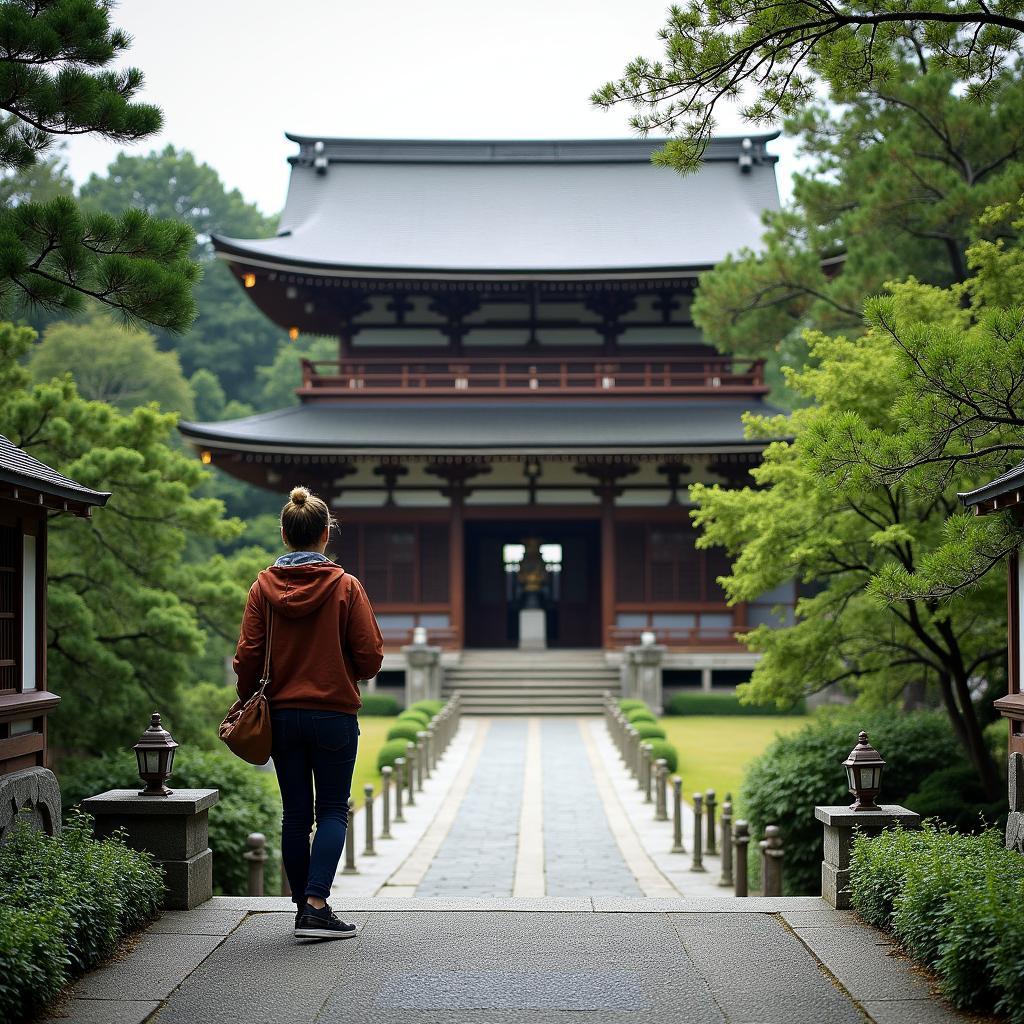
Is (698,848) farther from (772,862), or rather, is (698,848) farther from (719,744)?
(719,744)

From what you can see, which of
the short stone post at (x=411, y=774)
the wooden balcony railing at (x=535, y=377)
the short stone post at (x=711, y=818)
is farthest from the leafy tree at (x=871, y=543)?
the wooden balcony railing at (x=535, y=377)

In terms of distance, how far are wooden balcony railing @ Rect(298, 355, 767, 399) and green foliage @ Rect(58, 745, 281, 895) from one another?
667 inches

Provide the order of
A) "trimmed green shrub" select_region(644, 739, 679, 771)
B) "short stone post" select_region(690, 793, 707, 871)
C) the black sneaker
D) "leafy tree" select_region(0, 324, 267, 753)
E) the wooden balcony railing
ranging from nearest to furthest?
the black sneaker < "short stone post" select_region(690, 793, 707, 871) < "leafy tree" select_region(0, 324, 267, 753) < "trimmed green shrub" select_region(644, 739, 679, 771) < the wooden balcony railing

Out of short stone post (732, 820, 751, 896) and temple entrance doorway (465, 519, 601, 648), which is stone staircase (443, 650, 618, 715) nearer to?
temple entrance doorway (465, 519, 601, 648)

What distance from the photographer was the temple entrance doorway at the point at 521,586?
1191 inches

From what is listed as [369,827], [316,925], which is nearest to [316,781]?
[316,925]

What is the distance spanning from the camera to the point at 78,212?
291 inches

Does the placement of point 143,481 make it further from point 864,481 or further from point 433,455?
point 433,455

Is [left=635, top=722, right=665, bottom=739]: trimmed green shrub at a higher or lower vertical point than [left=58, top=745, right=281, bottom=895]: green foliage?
lower

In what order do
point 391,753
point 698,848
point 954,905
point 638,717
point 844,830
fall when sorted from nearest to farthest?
point 954,905
point 844,830
point 698,848
point 391,753
point 638,717

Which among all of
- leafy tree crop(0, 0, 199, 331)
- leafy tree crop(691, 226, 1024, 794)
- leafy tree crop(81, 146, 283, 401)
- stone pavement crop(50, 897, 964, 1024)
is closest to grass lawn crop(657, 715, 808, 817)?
leafy tree crop(691, 226, 1024, 794)

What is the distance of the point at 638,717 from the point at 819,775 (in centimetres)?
904

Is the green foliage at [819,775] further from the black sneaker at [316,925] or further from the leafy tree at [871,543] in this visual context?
the black sneaker at [316,925]

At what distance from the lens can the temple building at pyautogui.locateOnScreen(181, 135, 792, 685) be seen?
1021 inches
